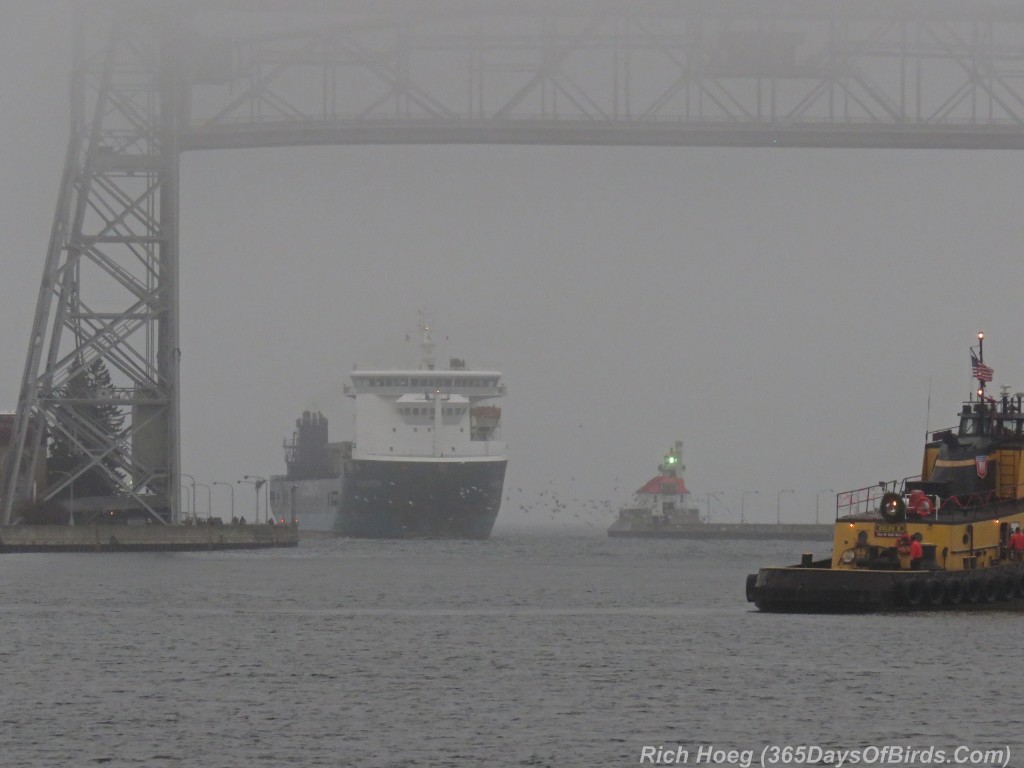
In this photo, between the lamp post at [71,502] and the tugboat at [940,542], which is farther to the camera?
the lamp post at [71,502]

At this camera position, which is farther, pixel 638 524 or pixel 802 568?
pixel 638 524

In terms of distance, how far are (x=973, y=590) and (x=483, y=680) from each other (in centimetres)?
1096

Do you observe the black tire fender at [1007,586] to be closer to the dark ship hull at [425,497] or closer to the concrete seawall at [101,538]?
the concrete seawall at [101,538]

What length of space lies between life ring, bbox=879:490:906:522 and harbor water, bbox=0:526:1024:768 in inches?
63.0

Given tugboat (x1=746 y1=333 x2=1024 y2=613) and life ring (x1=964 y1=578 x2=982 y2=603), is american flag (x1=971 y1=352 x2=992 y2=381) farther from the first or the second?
life ring (x1=964 y1=578 x2=982 y2=603)

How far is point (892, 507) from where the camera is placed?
3584cm

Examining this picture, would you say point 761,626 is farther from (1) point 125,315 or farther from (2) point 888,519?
(1) point 125,315

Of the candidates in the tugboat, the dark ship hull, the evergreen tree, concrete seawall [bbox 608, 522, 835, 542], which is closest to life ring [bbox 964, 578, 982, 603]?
the tugboat

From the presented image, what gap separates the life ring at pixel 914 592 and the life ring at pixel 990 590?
1564mm

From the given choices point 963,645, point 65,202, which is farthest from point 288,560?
point 963,645

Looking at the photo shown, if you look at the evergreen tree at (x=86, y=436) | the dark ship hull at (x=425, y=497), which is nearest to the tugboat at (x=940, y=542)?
the evergreen tree at (x=86, y=436)

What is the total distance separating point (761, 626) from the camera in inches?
1393

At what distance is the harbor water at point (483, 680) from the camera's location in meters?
22.9

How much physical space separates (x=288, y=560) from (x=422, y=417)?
95.1ft
